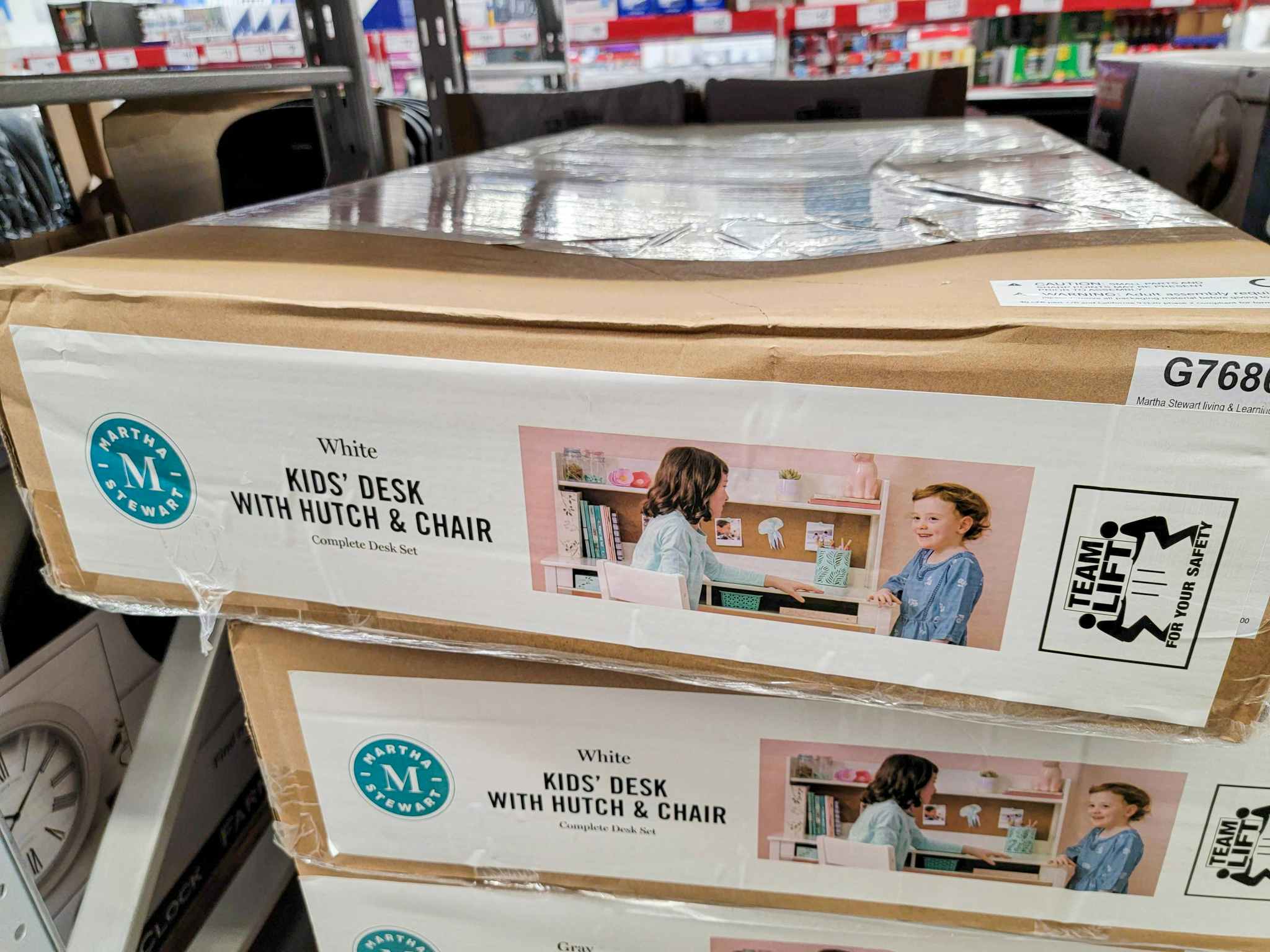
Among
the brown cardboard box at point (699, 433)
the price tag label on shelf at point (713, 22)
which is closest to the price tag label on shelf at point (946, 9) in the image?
the price tag label on shelf at point (713, 22)

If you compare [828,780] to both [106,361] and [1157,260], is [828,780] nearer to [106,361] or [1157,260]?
[1157,260]

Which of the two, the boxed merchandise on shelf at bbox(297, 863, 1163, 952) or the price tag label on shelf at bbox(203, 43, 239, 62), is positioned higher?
the price tag label on shelf at bbox(203, 43, 239, 62)

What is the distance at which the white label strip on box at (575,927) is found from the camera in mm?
538

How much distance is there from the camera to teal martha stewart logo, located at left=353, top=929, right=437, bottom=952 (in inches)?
23.9

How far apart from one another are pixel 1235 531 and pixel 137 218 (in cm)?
108

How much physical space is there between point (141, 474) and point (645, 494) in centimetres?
28

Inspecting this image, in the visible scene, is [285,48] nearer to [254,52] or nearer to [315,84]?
[254,52]

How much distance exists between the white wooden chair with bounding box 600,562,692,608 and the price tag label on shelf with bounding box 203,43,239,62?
7.79 ft

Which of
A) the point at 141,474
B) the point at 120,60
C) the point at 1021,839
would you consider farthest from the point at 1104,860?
the point at 120,60

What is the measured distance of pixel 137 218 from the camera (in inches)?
37.9

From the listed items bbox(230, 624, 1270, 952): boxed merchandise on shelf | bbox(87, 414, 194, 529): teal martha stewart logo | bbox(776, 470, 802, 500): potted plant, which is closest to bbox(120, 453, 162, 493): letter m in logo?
bbox(87, 414, 194, 529): teal martha stewart logo

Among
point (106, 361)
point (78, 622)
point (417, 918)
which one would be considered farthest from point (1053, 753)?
point (78, 622)

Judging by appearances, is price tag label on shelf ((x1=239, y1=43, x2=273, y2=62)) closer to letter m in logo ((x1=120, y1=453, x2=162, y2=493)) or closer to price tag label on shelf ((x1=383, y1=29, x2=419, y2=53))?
price tag label on shelf ((x1=383, y1=29, x2=419, y2=53))

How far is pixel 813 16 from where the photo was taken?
2402mm
